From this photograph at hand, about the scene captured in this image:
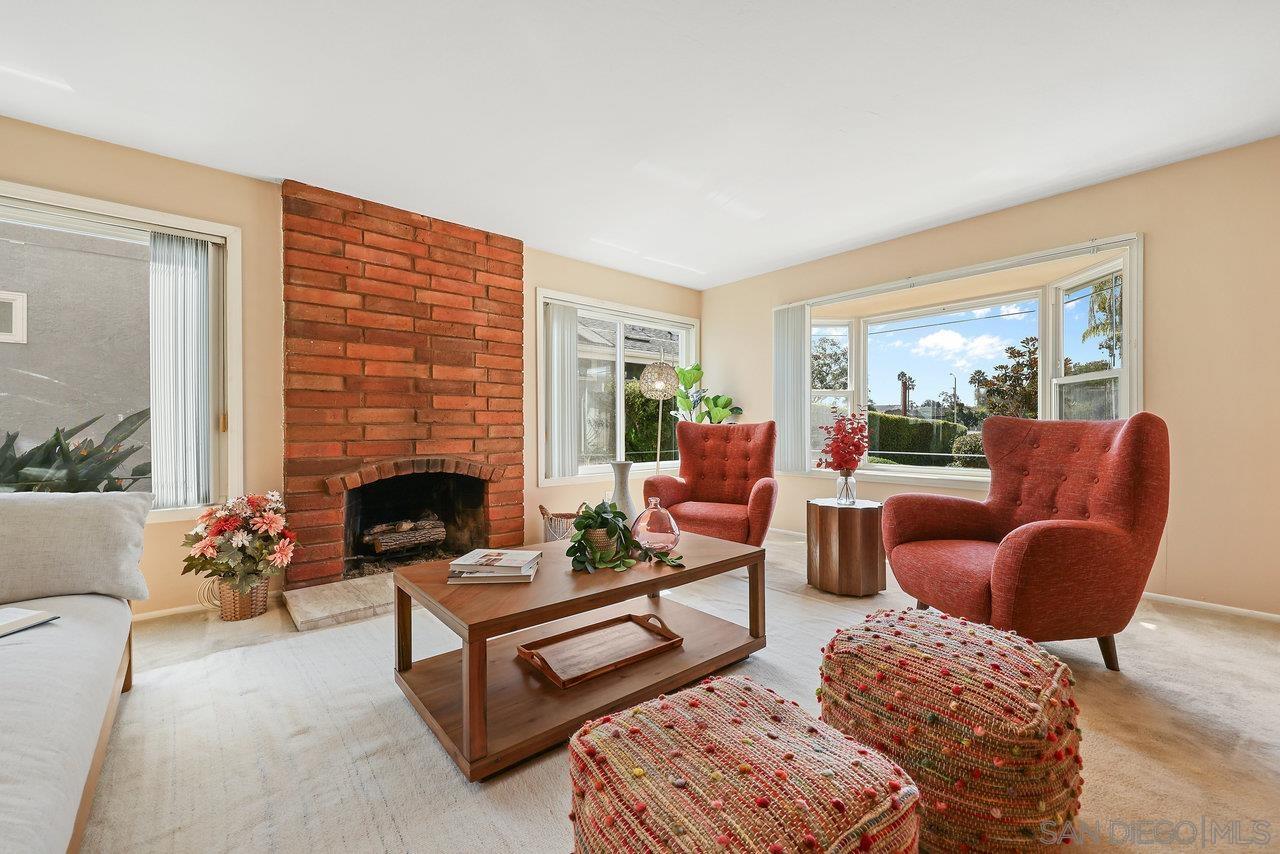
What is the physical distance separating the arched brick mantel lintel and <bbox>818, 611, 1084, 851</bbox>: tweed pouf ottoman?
2.92 meters

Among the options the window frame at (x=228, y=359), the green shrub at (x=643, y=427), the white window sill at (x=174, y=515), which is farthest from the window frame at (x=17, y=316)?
the green shrub at (x=643, y=427)

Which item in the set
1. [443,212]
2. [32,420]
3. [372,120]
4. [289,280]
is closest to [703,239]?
[443,212]

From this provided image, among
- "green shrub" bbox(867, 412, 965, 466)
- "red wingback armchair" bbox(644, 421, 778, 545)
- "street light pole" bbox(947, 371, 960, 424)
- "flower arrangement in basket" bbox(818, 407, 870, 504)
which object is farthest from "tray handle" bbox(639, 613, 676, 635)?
"street light pole" bbox(947, 371, 960, 424)

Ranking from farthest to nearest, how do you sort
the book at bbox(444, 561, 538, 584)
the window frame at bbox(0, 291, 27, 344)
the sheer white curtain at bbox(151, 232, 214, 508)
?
1. the sheer white curtain at bbox(151, 232, 214, 508)
2. the window frame at bbox(0, 291, 27, 344)
3. the book at bbox(444, 561, 538, 584)

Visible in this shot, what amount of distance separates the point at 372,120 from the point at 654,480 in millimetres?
2581

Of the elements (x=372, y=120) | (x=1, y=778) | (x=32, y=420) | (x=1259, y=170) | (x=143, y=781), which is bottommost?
(x=143, y=781)

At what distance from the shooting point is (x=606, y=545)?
1961mm

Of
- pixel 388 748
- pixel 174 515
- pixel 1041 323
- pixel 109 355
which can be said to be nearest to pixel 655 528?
pixel 388 748

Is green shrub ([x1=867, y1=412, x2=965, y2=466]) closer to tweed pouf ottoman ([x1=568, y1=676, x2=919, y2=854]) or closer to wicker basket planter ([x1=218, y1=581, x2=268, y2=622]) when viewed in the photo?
tweed pouf ottoman ([x1=568, y1=676, x2=919, y2=854])

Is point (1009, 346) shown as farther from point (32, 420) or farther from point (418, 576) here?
point (32, 420)

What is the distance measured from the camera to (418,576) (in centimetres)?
181

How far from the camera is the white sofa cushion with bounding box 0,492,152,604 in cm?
155

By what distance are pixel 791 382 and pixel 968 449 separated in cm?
148

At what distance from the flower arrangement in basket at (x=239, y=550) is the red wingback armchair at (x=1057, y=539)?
3.11 metres
